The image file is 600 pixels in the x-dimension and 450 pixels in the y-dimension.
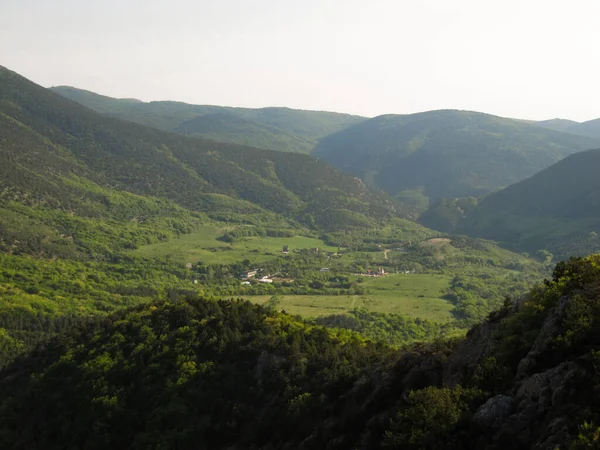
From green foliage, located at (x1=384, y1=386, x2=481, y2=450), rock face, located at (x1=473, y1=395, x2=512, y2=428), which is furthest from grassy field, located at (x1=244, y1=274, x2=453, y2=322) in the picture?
rock face, located at (x1=473, y1=395, x2=512, y2=428)

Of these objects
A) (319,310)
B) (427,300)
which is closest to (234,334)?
(319,310)

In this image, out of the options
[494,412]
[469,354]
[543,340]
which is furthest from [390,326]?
[494,412]

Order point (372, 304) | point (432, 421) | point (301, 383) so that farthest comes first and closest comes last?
1. point (372, 304)
2. point (301, 383)
3. point (432, 421)

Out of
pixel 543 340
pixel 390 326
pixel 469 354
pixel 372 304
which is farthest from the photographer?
pixel 372 304

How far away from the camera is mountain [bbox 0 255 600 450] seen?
2947 centimetres

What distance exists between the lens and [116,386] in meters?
70.1

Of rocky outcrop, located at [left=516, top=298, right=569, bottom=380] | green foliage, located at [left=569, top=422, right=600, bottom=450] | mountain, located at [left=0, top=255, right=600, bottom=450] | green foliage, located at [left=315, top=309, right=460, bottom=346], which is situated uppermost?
rocky outcrop, located at [left=516, top=298, right=569, bottom=380]

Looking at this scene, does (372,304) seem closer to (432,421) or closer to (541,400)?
(432,421)

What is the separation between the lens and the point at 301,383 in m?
57.2

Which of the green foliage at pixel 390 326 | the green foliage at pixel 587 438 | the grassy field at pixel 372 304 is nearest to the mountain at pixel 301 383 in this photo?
the green foliage at pixel 587 438

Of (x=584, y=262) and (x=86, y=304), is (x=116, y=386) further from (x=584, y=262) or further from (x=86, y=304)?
(x=86, y=304)

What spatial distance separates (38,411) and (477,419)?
64478mm

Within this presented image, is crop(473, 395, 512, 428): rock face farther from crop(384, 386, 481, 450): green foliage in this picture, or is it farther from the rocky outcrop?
the rocky outcrop

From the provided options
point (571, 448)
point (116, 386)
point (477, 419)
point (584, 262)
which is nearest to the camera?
point (571, 448)
